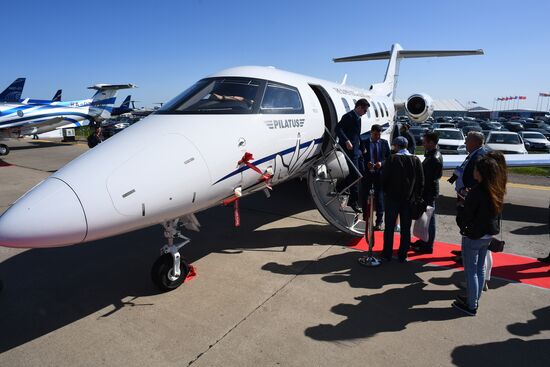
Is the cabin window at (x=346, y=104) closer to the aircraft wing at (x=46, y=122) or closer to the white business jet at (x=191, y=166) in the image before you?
the white business jet at (x=191, y=166)

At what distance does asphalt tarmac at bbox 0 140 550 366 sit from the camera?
313 cm

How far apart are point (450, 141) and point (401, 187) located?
584 inches

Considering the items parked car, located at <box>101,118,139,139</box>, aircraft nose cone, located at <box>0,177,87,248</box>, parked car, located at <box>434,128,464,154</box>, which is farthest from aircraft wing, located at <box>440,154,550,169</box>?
parked car, located at <box>101,118,139,139</box>

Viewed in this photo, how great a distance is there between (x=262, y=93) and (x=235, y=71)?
61cm

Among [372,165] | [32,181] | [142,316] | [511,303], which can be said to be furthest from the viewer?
[32,181]

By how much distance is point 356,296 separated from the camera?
4160 millimetres

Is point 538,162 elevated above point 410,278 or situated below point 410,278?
above

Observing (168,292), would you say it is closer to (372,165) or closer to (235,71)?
(235,71)

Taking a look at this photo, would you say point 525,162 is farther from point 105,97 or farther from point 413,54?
point 105,97

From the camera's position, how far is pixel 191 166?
3.48 meters

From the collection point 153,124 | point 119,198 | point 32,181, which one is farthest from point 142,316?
point 32,181

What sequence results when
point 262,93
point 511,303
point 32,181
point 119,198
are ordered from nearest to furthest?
point 119,198, point 511,303, point 262,93, point 32,181

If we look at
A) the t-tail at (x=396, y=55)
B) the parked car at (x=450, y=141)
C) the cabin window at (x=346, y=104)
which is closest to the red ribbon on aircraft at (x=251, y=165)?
the cabin window at (x=346, y=104)

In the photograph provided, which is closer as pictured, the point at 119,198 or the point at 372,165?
the point at 119,198
